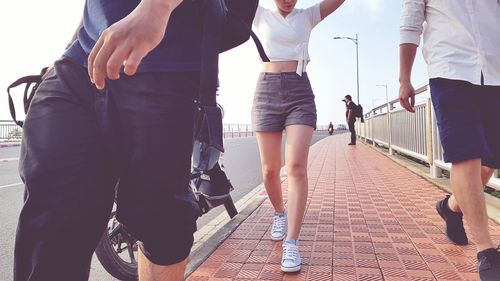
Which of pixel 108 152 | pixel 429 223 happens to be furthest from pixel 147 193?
pixel 429 223

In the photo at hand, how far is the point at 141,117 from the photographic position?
1279 mm

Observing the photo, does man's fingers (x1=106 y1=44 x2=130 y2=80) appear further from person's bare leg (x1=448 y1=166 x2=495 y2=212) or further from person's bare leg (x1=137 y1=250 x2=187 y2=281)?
person's bare leg (x1=448 y1=166 x2=495 y2=212)

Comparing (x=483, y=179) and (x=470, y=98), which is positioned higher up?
(x=470, y=98)

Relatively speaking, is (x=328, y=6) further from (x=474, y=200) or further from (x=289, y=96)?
(x=474, y=200)

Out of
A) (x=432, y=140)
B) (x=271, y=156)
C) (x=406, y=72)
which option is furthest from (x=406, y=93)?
(x=432, y=140)

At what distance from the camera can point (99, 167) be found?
1294 millimetres

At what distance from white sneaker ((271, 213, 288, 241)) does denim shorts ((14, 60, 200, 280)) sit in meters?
2.04

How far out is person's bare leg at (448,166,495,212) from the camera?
2.75 m

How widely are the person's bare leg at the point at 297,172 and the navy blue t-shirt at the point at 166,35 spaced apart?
5.13 feet

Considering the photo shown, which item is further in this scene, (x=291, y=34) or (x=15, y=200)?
(x=15, y=200)

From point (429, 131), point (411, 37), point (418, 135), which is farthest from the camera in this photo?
point (418, 135)

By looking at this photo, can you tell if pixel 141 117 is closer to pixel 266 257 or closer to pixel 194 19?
pixel 194 19

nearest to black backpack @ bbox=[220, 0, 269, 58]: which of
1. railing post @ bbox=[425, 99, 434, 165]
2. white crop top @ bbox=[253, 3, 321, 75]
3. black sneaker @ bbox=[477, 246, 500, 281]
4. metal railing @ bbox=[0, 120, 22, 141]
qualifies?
white crop top @ bbox=[253, 3, 321, 75]

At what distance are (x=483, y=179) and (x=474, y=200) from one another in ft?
2.04
